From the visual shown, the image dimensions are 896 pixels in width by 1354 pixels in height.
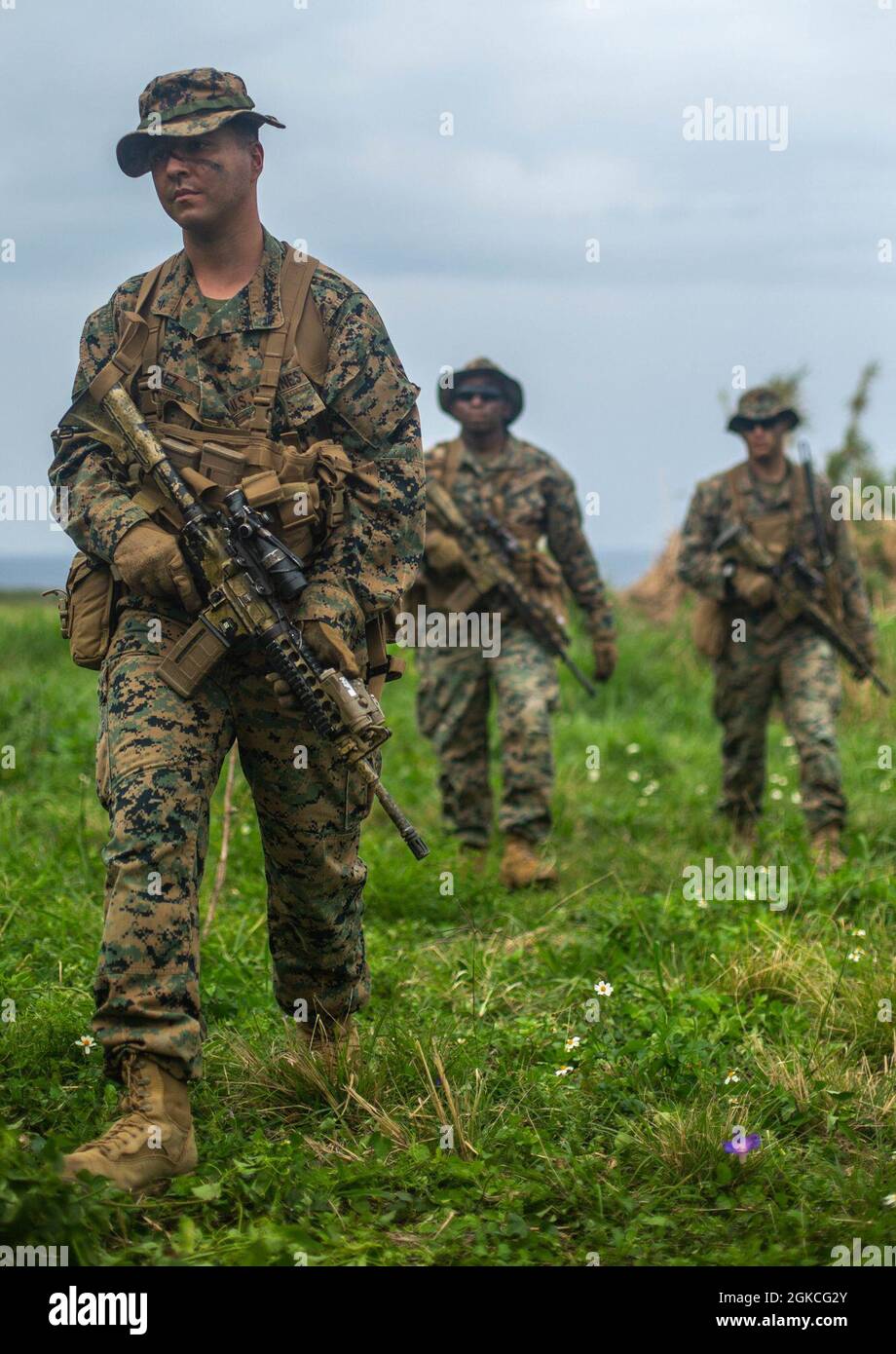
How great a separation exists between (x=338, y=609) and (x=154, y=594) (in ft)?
1.47

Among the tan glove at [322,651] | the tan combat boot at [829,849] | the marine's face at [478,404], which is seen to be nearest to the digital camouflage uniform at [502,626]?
the marine's face at [478,404]

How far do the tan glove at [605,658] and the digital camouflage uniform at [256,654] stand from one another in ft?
13.4

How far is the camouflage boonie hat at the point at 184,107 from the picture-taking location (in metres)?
3.86

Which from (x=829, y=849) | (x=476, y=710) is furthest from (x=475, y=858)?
(x=829, y=849)

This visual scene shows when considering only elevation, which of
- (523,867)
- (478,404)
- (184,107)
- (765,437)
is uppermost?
(478,404)

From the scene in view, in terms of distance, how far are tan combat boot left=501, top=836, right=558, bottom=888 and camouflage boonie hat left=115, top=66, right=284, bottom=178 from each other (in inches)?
152

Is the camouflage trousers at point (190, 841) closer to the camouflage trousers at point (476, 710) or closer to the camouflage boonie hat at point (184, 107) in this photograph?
the camouflage boonie hat at point (184, 107)

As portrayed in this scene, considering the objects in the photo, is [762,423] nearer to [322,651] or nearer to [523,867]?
[523,867]

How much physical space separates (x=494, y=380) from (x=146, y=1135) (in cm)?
523

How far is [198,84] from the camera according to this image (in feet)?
12.9

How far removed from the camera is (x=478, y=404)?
7906 millimetres

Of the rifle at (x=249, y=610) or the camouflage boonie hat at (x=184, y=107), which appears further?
the camouflage boonie hat at (x=184, y=107)
